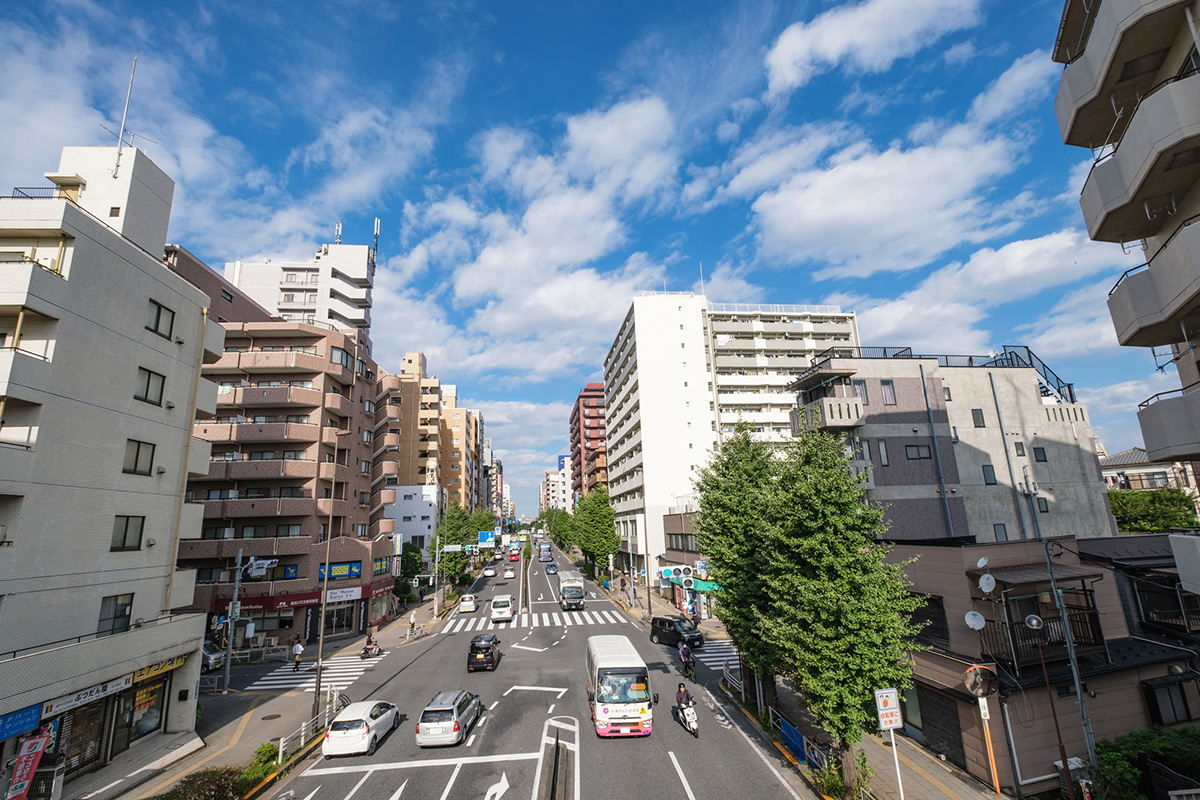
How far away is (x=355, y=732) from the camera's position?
17469 mm

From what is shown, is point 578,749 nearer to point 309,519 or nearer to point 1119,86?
point 1119,86

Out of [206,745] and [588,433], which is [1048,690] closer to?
[206,745]

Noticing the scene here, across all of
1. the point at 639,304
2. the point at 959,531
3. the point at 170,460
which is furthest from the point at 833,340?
the point at 170,460

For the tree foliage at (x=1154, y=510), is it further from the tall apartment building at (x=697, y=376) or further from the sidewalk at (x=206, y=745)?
the sidewalk at (x=206, y=745)

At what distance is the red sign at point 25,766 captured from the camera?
13.3 meters

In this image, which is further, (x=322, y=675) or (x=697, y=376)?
(x=697, y=376)

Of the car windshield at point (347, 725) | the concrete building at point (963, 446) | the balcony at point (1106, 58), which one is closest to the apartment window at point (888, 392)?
the concrete building at point (963, 446)

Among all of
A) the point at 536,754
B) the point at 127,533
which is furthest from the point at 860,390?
the point at 127,533

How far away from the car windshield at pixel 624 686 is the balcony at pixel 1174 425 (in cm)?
1536

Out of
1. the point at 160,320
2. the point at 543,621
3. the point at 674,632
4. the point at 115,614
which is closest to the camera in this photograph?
the point at 115,614

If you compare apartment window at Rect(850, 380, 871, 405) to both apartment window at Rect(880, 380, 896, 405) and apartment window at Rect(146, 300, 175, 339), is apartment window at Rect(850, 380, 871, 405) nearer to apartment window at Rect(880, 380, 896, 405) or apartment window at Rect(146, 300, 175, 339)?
apartment window at Rect(880, 380, 896, 405)

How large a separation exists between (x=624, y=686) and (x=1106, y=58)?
21.5m

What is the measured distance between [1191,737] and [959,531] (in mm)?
13455

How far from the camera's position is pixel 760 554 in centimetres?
1794
